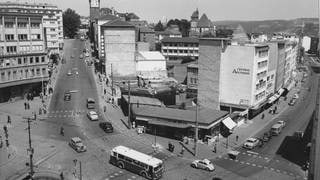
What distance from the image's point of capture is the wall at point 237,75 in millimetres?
68438

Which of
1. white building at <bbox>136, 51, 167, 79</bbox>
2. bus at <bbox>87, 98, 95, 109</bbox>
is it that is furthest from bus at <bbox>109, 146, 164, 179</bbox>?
white building at <bbox>136, 51, 167, 79</bbox>

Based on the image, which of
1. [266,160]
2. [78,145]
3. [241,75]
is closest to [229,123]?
[266,160]

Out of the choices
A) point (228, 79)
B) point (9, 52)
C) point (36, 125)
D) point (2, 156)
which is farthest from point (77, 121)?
point (228, 79)

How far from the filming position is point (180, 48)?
146 meters

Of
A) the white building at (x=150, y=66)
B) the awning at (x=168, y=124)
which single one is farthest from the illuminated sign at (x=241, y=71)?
the white building at (x=150, y=66)

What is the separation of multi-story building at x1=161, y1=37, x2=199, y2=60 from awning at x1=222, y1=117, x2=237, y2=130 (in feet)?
276

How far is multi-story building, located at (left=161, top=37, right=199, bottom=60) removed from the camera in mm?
143750

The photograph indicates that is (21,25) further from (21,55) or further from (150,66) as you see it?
(150,66)

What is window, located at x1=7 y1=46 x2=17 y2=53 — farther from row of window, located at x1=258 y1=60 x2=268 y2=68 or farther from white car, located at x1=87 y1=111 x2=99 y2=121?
row of window, located at x1=258 y1=60 x2=268 y2=68

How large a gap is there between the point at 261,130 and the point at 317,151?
4242 centimetres

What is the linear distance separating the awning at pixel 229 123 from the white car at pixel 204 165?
15791 millimetres

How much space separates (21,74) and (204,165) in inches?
1975

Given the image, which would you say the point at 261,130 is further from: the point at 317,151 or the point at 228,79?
the point at 317,151

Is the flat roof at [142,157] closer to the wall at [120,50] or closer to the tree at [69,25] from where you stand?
the wall at [120,50]
